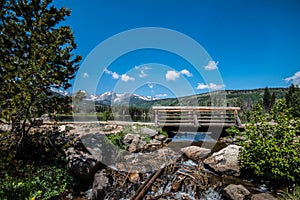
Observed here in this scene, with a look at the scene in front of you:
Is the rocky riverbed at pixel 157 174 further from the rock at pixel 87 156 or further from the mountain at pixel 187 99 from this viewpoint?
the mountain at pixel 187 99

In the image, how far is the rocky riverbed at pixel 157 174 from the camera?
4934 millimetres

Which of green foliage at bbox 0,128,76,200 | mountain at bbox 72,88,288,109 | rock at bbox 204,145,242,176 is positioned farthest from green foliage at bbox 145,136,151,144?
green foliage at bbox 0,128,76,200

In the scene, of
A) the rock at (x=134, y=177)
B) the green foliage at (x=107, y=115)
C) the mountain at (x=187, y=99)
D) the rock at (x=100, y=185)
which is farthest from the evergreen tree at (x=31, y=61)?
the green foliage at (x=107, y=115)

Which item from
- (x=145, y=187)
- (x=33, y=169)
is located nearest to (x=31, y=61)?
(x=33, y=169)

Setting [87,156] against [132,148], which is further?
[132,148]

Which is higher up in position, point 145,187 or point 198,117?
point 198,117

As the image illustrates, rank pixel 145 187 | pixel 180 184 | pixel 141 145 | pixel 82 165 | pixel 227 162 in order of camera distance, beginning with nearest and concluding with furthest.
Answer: pixel 145 187 < pixel 180 184 < pixel 82 165 < pixel 227 162 < pixel 141 145

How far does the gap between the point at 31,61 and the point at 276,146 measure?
22.4 feet

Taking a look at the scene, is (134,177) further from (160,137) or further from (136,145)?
(160,137)

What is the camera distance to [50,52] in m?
4.34

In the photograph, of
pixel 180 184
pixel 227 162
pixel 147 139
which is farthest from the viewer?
pixel 147 139

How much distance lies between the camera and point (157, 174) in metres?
5.86

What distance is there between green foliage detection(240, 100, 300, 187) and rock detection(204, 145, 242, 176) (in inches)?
34.8

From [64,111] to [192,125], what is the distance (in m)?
Result: 10.1
